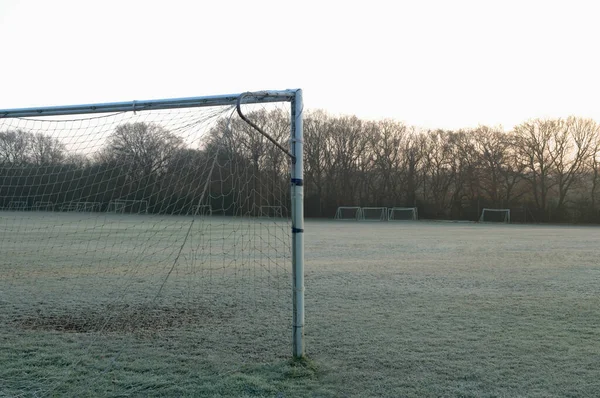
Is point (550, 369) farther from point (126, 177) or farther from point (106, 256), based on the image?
point (106, 256)

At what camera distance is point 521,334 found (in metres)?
6.26

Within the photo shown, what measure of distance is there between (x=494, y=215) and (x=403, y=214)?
929 cm

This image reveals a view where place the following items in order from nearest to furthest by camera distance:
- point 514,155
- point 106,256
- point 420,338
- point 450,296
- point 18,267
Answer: point 420,338
point 450,296
point 18,267
point 106,256
point 514,155

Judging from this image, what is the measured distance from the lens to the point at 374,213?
58312mm

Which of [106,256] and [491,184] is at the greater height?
[491,184]

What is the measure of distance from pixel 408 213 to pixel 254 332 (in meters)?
52.5

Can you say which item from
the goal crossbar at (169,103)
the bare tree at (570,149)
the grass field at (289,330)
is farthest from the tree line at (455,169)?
the goal crossbar at (169,103)

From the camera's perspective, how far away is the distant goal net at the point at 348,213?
5741 cm

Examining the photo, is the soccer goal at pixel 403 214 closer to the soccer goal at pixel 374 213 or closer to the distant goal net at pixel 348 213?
the soccer goal at pixel 374 213

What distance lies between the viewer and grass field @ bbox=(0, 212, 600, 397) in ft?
15.1

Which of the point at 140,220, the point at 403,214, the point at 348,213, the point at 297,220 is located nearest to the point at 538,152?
the point at 403,214

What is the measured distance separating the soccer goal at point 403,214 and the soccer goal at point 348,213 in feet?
11.2

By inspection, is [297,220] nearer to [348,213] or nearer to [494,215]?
[494,215]

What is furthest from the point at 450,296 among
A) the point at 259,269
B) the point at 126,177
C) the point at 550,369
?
the point at 126,177
